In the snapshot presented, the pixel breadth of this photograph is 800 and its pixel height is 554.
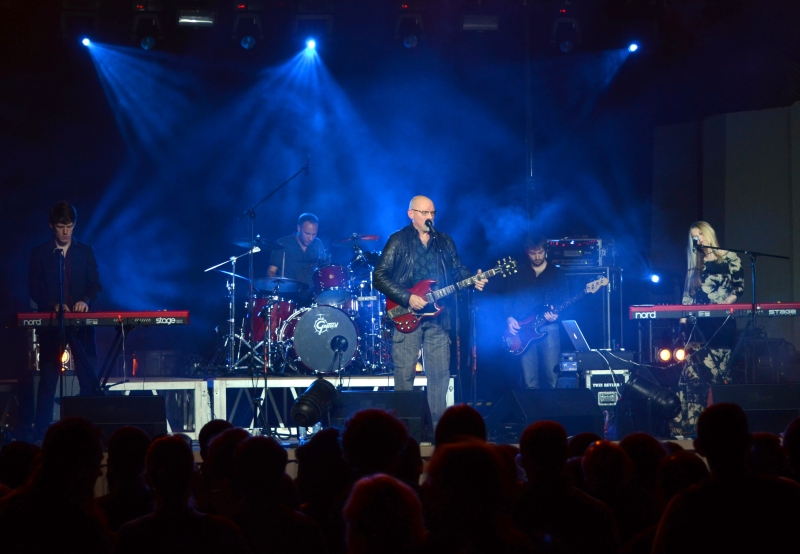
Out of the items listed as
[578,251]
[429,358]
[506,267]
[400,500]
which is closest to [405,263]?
[429,358]

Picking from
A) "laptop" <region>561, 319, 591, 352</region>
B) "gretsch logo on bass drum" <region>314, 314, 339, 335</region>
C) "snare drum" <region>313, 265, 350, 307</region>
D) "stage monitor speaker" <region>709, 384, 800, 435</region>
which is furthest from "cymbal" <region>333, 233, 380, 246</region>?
"stage monitor speaker" <region>709, 384, 800, 435</region>

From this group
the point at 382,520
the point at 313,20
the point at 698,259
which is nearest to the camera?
the point at 382,520

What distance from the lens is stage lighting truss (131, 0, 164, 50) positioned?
38.7 feet

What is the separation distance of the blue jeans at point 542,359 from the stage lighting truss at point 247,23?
19.7 feet

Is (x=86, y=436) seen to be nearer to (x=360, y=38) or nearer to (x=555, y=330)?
(x=555, y=330)

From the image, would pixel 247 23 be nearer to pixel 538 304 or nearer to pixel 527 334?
pixel 538 304

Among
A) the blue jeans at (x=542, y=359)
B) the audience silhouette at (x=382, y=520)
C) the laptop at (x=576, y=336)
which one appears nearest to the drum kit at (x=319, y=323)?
the blue jeans at (x=542, y=359)

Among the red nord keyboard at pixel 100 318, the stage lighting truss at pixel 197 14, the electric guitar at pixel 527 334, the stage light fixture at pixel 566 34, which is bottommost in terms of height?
the electric guitar at pixel 527 334

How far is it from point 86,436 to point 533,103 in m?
12.2

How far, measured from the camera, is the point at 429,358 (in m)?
8.38

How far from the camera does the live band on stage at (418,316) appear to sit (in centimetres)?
840

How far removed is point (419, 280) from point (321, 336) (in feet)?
8.23

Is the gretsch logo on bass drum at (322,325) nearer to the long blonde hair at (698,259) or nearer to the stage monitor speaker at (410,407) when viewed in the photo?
the stage monitor speaker at (410,407)

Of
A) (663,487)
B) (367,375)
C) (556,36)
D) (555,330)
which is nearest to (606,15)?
(556,36)
